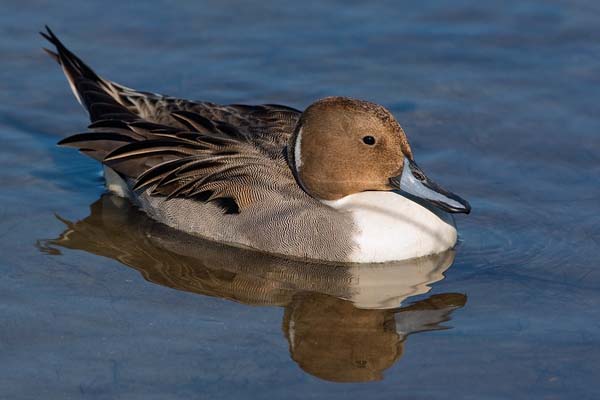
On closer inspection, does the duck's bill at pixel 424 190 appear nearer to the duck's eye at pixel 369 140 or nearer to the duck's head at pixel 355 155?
the duck's head at pixel 355 155

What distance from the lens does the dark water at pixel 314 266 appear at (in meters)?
6.34

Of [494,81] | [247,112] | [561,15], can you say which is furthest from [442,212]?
[561,15]

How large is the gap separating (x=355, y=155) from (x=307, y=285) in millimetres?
860

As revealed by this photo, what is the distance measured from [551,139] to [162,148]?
2.90 m

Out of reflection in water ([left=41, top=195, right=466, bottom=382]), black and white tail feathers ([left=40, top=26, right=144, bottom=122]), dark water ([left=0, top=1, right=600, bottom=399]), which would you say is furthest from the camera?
black and white tail feathers ([left=40, top=26, right=144, bottom=122])

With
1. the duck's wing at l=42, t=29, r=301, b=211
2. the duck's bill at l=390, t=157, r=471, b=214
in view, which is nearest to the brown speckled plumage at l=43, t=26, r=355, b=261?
the duck's wing at l=42, t=29, r=301, b=211

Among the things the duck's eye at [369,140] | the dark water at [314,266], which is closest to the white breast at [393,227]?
the dark water at [314,266]

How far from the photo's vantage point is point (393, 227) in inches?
306

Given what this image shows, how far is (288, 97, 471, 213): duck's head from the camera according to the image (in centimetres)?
757

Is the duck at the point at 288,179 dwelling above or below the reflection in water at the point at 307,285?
above

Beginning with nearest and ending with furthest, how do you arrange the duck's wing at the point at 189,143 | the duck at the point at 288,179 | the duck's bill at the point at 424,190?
1. the duck's bill at the point at 424,190
2. the duck at the point at 288,179
3. the duck's wing at the point at 189,143

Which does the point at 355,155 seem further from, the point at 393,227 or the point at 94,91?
the point at 94,91

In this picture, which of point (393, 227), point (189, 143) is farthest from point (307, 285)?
point (189, 143)

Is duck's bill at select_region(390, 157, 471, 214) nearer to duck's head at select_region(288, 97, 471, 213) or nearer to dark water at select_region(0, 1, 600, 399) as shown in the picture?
duck's head at select_region(288, 97, 471, 213)
